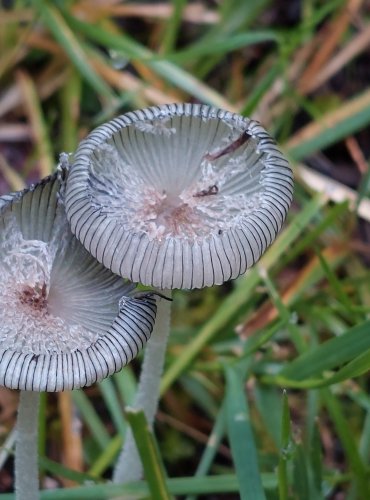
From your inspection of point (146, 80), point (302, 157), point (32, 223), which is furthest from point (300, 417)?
point (146, 80)

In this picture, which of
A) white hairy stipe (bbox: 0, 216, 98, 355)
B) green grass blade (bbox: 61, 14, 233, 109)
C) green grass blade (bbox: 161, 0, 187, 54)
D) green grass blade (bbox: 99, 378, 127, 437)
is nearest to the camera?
white hairy stipe (bbox: 0, 216, 98, 355)

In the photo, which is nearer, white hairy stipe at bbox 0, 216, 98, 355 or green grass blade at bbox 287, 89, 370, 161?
white hairy stipe at bbox 0, 216, 98, 355

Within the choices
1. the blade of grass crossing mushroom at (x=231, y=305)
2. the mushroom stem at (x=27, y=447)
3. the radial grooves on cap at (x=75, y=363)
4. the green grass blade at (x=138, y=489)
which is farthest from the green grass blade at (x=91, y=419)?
the radial grooves on cap at (x=75, y=363)

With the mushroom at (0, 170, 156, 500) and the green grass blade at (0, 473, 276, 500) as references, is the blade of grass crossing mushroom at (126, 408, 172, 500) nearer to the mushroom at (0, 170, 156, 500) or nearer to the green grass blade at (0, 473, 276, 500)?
the mushroom at (0, 170, 156, 500)

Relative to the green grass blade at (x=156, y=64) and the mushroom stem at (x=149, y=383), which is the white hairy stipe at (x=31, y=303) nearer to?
the mushroom stem at (x=149, y=383)

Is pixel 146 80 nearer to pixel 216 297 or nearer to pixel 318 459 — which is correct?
pixel 216 297

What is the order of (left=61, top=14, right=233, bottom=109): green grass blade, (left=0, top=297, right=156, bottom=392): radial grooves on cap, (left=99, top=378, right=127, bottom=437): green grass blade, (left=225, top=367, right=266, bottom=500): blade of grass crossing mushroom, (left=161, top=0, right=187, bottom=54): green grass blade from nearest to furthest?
(left=0, top=297, right=156, bottom=392): radial grooves on cap < (left=225, top=367, right=266, bottom=500): blade of grass crossing mushroom < (left=99, top=378, right=127, bottom=437): green grass blade < (left=61, top=14, right=233, bottom=109): green grass blade < (left=161, top=0, right=187, bottom=54): green grass blade

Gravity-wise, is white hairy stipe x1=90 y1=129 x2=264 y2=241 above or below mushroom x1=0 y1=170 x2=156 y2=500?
above

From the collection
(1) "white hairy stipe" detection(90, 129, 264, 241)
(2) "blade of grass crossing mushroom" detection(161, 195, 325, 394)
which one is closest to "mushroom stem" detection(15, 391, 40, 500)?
(1) "white hairy stipe" detection(90, 129, 264, 241)
